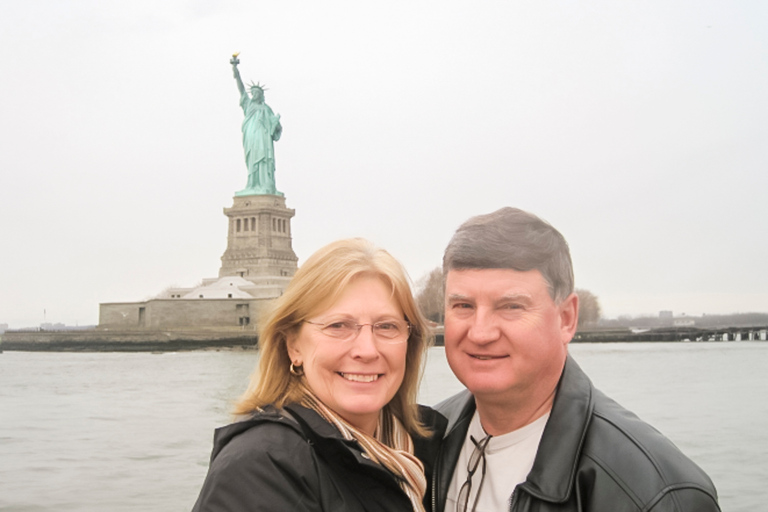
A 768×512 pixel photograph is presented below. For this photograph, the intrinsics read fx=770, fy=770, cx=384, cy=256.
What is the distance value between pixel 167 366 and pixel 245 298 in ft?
29.0

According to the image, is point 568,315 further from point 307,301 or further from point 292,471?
point 292,471

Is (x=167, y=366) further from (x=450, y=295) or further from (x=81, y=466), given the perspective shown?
(x=450, y=295)

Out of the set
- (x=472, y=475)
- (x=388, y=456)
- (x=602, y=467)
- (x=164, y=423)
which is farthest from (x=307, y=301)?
(x=164, y=423)

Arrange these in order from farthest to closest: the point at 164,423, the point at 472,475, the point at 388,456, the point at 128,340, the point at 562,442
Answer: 1. the point at 128,340
2. the point at 164,423
3. the point at 472,475
4. the point at 388,456
5. the point at 562,442

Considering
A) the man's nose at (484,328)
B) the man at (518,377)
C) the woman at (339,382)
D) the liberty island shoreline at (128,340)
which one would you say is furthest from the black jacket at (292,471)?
the liberty island shoreline at (128,340)

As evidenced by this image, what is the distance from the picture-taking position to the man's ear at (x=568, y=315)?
2445mm

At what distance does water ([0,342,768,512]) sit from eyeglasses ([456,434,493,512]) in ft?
2.59

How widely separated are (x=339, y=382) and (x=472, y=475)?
53 cm

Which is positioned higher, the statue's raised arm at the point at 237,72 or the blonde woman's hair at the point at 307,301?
the statue's raised arm at the point at 237,72

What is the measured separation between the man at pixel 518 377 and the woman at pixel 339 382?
0.17 metres

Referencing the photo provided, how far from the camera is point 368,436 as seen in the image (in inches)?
90.5

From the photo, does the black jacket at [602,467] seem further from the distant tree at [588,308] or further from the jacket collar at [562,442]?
the distant tree at [588,308]

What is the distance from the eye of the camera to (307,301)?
89.5 inches

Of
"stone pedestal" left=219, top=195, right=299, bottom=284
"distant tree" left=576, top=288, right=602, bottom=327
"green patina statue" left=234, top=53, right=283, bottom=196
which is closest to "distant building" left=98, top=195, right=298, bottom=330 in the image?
"stone pedestal" left=219, top=195, right=299, bottom=284
